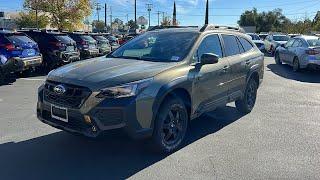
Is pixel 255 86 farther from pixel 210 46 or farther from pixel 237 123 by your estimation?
pixel 210 46

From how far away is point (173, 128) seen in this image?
558 centimetres

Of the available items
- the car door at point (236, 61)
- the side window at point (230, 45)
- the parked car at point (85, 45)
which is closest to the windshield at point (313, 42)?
the car door at point (236, 61)

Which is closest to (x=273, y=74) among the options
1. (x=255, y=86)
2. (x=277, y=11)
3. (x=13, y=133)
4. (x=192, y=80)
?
(x=255, y=86)

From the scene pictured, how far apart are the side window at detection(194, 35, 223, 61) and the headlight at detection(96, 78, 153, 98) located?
4.71 feet

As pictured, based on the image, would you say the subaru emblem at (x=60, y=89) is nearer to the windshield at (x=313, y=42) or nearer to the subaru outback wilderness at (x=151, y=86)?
the subaru outback wilderness at (x=151, y=86)

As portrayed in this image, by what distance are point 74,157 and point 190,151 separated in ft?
5.26

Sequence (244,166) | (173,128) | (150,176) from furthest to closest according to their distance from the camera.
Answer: (173,128) → (244,166) → (150,176)

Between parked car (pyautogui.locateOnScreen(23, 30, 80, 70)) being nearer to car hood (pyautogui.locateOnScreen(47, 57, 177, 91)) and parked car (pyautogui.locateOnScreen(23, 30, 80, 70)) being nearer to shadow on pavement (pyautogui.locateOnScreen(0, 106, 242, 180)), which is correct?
shadow on pavement (pyautogui.locateOnScreen(0, 106, 242, 180))

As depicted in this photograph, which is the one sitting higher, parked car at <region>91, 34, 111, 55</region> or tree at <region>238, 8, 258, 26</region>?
tree at <region>238, 8, 258, 26</region>

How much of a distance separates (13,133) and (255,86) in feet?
16.1

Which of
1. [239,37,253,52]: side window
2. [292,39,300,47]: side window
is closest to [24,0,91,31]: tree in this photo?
[292,39,300,47]: side window

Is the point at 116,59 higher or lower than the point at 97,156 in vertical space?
higher

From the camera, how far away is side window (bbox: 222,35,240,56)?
23.0 ft

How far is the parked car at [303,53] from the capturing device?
48.8ft
